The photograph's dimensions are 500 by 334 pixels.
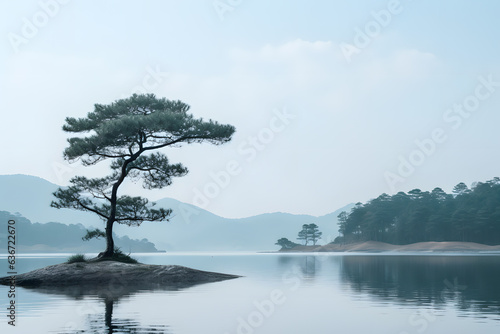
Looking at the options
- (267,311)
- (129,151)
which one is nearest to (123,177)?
(129,151)

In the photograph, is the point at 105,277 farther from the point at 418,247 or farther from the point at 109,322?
the point at 418,247

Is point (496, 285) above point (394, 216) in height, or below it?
below

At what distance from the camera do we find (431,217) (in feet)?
427

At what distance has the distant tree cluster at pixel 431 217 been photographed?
124 meters

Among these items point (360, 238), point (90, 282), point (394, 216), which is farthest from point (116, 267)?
point (360, 238)

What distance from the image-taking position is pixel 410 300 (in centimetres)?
1920

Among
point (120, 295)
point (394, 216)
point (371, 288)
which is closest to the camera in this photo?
point (120, 295)

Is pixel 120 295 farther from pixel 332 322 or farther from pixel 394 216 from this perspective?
pixel 394 216

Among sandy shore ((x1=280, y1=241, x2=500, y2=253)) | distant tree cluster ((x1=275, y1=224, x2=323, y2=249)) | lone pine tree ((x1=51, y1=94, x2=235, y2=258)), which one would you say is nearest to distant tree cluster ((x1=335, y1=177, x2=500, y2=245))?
sandy shore ((x1=280, y1=241, x2=500, y2=253))

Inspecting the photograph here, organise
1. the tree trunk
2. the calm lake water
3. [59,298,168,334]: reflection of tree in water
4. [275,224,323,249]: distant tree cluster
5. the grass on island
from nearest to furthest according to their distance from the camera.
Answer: [59,298,168,334]: reflection of tree in water, the calm lake water, the grass on island, the tree trunk, [275,224,323,249]: distant tree cluster

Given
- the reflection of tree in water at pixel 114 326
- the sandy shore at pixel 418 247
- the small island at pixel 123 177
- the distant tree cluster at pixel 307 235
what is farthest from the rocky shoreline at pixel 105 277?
the distant tree cluster at pixel 307 235

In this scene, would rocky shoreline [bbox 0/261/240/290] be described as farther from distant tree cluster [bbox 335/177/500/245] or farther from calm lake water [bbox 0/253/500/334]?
distant tree cluster [bbox 335/177/500/245]

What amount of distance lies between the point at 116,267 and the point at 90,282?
1516 mm

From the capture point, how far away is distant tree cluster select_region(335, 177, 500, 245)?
123625 millimetres
